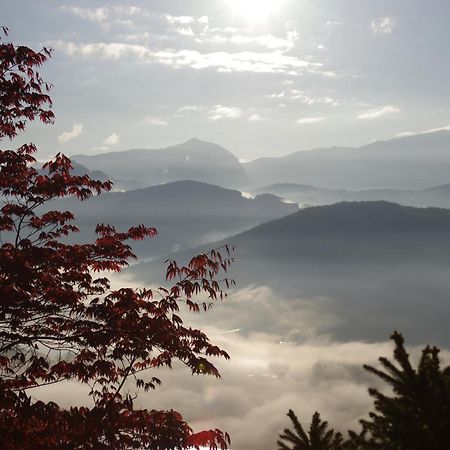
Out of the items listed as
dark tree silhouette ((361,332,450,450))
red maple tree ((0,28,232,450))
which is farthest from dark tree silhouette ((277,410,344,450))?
red maple tree ((0,28,232,450))

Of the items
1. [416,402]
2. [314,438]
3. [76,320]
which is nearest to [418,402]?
[416,402]

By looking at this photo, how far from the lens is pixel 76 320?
14.0 meters

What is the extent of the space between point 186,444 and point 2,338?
19.0 feet

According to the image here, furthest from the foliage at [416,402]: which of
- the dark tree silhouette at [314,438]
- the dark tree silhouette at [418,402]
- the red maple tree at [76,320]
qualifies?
the red maple tree at [76,320]

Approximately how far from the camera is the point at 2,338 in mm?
12602

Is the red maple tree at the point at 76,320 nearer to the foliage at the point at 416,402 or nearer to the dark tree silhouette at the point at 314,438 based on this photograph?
the dark tree silhouette at the point at 314,438

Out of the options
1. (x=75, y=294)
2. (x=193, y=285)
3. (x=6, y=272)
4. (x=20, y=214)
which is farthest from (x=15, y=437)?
(x=20, y=214)

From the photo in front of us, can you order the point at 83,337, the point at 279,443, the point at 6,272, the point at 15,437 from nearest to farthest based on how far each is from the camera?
the point at 279,443
the point at 15,437
the point at 6,272
the point at 83,337

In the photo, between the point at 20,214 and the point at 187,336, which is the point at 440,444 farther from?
the point at 20,214

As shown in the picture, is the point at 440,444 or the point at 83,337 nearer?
the point at 440,444

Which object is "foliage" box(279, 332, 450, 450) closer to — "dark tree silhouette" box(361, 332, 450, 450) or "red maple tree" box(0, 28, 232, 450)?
"dark tree silhouette" box(361, 332, 450, 450)

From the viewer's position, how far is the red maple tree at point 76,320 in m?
11.3

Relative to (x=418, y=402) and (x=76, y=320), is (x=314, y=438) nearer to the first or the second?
(x=418, y=402)

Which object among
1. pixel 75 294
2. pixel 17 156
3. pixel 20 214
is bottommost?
pixel 75 294
